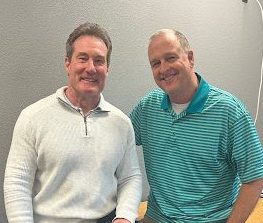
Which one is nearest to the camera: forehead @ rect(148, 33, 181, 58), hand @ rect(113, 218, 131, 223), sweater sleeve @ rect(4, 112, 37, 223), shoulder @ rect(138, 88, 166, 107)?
sweater sleeve @ rect(4, 112, 37, 223)

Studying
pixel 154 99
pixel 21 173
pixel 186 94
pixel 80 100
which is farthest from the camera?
pixel 154 99

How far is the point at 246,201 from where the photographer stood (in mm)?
1401

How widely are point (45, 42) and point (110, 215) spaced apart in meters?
0.74

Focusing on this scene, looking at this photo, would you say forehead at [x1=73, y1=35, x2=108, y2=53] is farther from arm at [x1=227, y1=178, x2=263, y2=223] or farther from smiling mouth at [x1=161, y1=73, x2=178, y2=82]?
arm at [x1=227, y1=178, x2=263, y2=223]

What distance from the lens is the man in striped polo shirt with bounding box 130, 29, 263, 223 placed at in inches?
55.1

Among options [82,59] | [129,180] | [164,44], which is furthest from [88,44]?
[129,180]

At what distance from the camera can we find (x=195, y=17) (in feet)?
6.53

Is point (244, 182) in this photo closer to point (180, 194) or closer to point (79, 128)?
point (180, 194)

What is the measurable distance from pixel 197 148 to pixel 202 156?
4 centimetres

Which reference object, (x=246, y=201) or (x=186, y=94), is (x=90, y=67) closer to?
(x=186, y=94)

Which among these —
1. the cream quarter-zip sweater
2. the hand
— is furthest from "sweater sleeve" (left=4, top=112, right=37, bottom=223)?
the hand

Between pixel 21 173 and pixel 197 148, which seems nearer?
pixel 21 173

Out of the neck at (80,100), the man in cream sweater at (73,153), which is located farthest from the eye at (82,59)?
the neck at (80,100)

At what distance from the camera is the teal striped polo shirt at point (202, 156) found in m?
1.39
